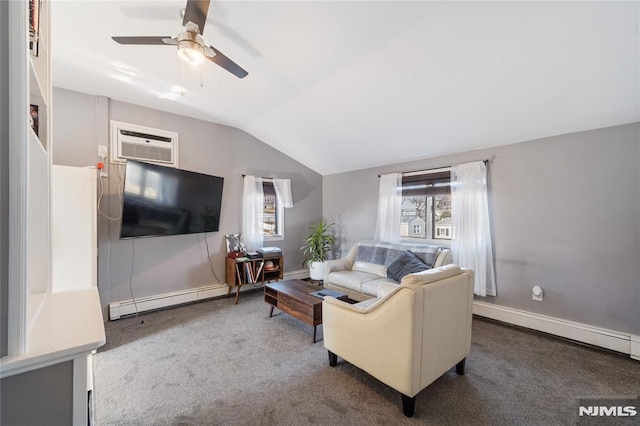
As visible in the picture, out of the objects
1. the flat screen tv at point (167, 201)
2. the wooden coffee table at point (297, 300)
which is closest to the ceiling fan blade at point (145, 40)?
the flat screen tv at point (167, 201)

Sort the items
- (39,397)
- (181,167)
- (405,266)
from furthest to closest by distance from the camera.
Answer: (181,167)
(405,266)
(39,397)

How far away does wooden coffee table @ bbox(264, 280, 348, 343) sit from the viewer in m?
2.71

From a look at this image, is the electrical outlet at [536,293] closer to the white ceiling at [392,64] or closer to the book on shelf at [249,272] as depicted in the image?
the white ceiling at [392,64]

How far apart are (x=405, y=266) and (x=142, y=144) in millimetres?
3886

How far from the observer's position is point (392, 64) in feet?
8.13

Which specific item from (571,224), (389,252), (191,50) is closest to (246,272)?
(389,252)

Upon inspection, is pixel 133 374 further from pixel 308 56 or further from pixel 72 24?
pixel 308 56

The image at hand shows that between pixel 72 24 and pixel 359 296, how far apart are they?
3905 mm

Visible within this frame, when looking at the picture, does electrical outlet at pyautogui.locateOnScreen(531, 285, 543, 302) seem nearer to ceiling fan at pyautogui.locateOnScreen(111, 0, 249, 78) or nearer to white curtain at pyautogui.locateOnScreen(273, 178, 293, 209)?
white curtain at pyautogui.locateOnScreen(273, 178, 293, 209)

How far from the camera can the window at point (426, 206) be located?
12.6 feet

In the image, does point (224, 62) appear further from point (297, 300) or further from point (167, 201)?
point (297, 300)

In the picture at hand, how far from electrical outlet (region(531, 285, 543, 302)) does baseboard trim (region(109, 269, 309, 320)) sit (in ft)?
13.0

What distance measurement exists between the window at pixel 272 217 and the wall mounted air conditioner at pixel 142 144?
5.53 ft

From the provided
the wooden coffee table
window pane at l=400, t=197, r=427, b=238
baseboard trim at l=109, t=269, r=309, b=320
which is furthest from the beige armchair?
baseboard trim at l=109, t=269, r=309, b=320
